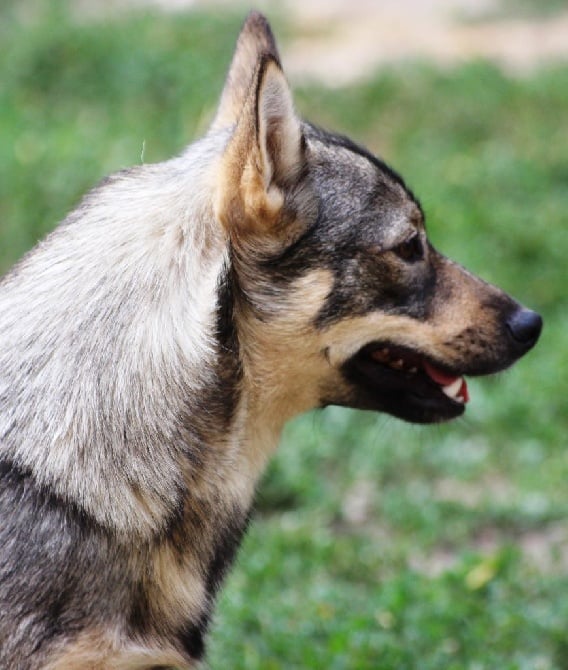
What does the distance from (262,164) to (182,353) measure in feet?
1.96

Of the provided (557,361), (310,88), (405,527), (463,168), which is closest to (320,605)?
(405,527)

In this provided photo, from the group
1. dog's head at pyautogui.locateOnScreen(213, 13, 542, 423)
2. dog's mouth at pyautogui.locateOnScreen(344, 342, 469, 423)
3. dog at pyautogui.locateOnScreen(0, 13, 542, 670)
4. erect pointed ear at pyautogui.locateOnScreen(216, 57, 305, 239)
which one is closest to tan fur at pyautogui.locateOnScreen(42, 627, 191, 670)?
dog at pyautogui.locateOnScreen(0, 13, 542, 670)

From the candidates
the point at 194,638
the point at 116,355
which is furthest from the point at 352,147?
the point at 194,638

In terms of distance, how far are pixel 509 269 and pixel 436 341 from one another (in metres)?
4.48

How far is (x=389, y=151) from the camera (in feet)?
33.5

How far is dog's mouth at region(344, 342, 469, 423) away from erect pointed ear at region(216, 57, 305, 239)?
1.95ft

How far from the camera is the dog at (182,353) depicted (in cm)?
345

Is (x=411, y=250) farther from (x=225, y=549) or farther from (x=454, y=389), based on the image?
(x=225, y=549)

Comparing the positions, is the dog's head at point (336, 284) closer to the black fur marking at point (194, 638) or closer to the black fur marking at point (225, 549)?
the black fur marking at point (225, 549)

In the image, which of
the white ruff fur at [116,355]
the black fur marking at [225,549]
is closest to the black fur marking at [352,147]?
the white ruff fur at [116,355]

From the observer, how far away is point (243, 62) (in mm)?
4398

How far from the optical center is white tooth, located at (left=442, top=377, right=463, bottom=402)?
4.27 metres

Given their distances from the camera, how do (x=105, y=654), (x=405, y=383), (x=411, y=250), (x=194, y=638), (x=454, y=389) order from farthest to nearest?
(x=454, y=389) → (x=405, y=383) → (x=411, y=250) → (x=194, y=638) → (x=105, y=654)

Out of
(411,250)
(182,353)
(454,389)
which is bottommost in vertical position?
(454,389)
